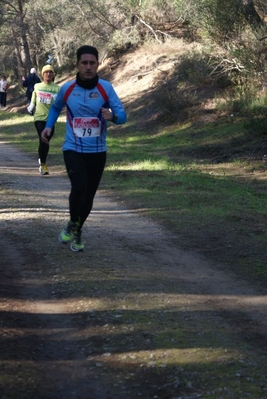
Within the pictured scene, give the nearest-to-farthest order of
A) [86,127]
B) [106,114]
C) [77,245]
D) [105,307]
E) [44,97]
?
[105,307] → [106,114] → [86,127] → [77,245] → [44,97]

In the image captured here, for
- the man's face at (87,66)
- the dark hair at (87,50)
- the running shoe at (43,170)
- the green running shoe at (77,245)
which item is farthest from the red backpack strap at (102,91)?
the running shoe at (43,170)

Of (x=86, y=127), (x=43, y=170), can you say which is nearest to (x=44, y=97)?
(x=43, y=170)

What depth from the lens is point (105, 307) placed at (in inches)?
237

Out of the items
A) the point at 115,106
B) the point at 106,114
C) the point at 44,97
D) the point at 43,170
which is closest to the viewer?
the point at 106,114

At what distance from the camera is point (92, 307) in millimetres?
6039

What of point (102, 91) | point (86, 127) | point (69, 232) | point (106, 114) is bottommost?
point (69, 232)

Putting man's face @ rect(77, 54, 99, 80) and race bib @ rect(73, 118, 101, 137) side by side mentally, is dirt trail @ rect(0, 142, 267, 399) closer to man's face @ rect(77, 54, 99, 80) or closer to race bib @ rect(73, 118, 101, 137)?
race bib @ rect(73, 118, 101, 137)

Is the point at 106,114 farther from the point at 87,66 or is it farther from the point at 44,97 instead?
the point at 44,97

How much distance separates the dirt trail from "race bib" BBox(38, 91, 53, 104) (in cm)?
425

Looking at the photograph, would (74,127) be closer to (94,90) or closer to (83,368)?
(94,90)

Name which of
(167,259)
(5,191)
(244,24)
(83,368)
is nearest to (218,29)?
(244,24)

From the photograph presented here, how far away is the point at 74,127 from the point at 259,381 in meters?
3.70

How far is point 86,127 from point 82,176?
0.50 metres

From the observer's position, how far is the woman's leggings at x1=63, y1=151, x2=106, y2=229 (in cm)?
743
